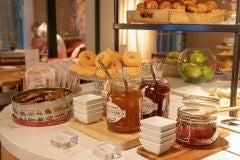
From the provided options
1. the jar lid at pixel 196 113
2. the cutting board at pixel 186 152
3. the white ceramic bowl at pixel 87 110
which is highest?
the jar lid at pixel 196 113

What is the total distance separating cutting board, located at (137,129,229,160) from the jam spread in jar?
135mm

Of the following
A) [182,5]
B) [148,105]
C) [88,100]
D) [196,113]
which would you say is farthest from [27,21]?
[196,113]

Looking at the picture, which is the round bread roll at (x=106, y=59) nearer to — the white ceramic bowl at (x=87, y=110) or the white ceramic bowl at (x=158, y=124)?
the white ceramic bowl at (x=87, y=110)

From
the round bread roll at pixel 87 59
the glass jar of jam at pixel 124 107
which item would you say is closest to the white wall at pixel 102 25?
the round bread roll at pixel 87 59

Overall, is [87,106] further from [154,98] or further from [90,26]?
[90,26]

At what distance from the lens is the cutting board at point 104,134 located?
33.4 inches

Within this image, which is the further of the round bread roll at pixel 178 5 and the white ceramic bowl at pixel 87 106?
the round bread roll at pixel 178 5

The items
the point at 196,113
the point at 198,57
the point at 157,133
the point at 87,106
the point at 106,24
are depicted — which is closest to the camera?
the point at 157,133

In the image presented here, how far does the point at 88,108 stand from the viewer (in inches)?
38.6

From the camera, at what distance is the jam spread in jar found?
3.08ft

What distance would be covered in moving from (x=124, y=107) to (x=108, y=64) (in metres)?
0.38

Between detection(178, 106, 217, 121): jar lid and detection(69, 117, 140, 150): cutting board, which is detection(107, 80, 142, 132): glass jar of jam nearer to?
detection(69, 117, 140, 150): cutting board

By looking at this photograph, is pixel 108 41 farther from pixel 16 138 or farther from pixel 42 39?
pixel 16 138

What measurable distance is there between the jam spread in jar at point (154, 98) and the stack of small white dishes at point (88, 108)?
16 centimetres
